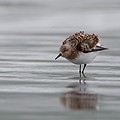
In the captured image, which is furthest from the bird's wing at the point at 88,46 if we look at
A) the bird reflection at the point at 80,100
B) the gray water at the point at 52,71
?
the bird reflection at the point at 80,100

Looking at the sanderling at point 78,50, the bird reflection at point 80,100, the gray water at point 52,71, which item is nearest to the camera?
the gray water at point 52,71

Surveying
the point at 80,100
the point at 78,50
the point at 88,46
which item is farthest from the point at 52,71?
the point at 80,100

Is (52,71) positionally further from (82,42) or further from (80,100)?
(80,100)

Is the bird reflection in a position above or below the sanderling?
below

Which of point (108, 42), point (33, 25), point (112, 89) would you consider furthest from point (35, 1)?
point (112, 89)

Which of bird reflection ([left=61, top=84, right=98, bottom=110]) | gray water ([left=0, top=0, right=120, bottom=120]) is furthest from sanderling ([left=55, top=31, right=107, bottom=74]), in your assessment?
bird reflection ([left=61, top=84, right=98, bottom=110])

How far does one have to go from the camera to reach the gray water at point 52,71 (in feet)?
32.2

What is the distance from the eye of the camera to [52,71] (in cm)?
1363

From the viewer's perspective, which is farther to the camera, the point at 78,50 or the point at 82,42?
the point at 82,42

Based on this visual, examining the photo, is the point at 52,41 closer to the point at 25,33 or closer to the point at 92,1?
the point at 25,33

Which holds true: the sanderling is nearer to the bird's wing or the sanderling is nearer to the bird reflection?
the bird's wing

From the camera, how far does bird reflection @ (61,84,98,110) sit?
10.0 meters

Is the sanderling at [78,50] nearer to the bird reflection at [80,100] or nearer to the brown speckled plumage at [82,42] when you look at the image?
the brown speckled plumage at [82,42]

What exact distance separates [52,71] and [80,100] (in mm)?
3189
